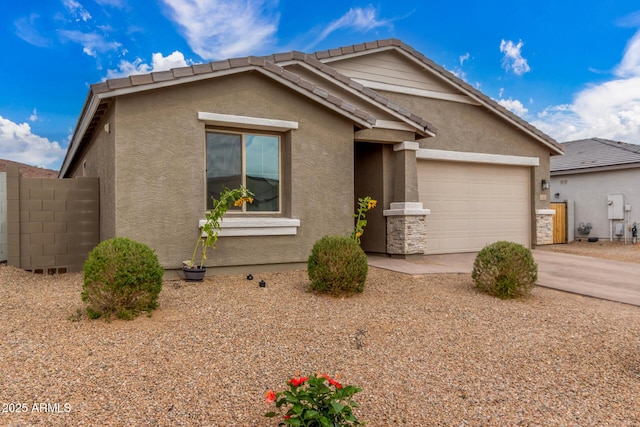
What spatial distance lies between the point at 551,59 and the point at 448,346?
14171 millimetres

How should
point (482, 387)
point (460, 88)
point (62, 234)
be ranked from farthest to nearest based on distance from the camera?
point (460, 88) < point (62, 234) < point (482, 387)

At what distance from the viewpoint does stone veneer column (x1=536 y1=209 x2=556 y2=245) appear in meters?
13.4

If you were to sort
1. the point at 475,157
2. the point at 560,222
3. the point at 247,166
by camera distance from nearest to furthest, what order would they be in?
the point at 247,166 → the point at 475,157 → the point at 560,222

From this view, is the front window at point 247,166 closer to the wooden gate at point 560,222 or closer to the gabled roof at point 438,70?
the gabled roof at point 438,70

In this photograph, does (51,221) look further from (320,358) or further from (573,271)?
(573,271)

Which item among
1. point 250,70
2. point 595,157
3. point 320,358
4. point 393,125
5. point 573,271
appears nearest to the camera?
point 320,358

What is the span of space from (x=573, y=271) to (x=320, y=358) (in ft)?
25.5

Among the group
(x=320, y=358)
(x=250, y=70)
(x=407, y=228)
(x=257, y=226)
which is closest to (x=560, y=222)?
(x=407, y=228)

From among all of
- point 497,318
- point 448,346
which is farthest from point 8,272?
point 497,318

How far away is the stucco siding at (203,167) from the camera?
7262 mm

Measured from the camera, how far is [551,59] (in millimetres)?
15086

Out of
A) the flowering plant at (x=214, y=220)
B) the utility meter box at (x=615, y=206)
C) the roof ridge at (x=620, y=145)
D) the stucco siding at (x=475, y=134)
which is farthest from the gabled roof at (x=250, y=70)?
the roof ridge at (x=620, y=145)

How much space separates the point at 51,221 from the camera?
847 cm

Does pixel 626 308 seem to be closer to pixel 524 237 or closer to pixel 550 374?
pixel 550 374
